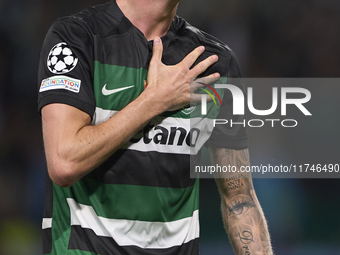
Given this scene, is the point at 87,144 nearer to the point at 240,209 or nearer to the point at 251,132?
the point at 240,209

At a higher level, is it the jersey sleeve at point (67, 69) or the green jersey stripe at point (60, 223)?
the jersey sleeve at point (67, 69)

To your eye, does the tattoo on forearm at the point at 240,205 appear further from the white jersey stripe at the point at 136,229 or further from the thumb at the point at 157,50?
the thumb at the point at 157,50

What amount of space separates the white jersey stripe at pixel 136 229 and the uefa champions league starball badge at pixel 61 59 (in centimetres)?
49

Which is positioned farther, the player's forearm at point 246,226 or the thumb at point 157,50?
the player's forearm at point 246,226

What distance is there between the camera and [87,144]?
5.76 feet

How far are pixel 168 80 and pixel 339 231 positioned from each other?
3.22m

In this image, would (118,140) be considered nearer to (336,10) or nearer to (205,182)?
(205,182)

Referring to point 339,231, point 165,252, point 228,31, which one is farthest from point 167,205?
point 228,31

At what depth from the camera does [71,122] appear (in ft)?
5.74

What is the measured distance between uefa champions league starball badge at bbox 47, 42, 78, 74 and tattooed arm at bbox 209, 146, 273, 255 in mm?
806

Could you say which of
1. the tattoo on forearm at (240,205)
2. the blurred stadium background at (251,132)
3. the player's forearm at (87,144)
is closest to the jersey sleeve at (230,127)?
the tattoo on forearm at (240,205)

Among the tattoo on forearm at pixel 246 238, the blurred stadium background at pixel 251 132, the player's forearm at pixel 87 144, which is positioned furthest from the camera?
the blurred stadium background at pixel 251 132

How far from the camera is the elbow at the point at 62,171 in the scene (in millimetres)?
1740

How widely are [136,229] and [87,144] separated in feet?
1.41
